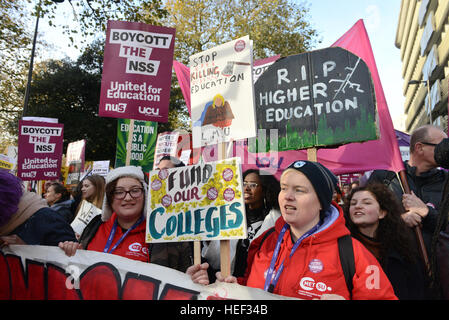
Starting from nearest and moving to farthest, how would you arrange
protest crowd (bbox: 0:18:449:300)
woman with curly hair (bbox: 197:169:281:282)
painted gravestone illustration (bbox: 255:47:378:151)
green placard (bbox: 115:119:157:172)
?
protest crowd (bbox: 0:18:449:300) < painted gravestone illustration (bbox: 255:47:378:151) < woman with curly hair (bbox: 197:169:281:282) < green placard (bbox: 115:119:157:172)

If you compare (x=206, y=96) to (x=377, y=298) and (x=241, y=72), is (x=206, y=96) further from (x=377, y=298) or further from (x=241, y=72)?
(x=377, y=298)

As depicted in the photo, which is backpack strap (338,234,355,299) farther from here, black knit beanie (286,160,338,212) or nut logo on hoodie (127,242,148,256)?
nut logo on hoodie (127,242,148,256)

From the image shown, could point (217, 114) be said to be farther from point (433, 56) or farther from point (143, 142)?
point (433, 56)

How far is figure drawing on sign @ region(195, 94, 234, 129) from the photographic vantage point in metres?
2.76

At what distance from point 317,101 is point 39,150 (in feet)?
17.3

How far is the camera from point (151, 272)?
2.05 metres

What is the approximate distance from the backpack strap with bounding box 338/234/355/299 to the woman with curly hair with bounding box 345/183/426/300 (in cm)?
77

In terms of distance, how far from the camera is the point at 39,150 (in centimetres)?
649

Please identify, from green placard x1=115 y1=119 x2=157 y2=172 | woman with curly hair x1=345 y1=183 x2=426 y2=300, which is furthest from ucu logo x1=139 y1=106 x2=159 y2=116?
green placard x1=115 y1=119 x2=157 y2=172

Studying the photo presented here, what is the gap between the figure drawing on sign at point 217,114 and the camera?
2.76 metres

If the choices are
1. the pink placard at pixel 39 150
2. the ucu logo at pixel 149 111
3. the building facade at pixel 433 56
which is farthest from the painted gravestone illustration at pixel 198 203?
the building facade at pixel 433 56
